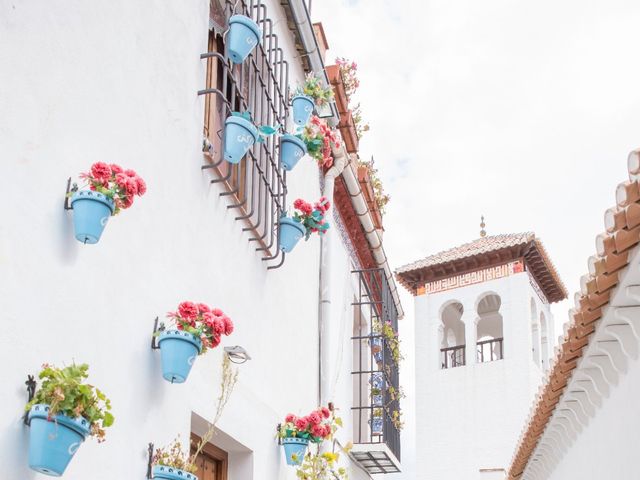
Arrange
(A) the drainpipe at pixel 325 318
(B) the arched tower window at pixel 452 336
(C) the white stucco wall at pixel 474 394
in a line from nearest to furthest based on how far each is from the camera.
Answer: (A) the drainpipe at pixel 325 318, (C) the white stucco wall at pixel 474 394, (B) the arched tower window at pixel 452 336

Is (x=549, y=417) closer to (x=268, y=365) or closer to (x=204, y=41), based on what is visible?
(x=268, y=365)

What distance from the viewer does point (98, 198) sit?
4.21 meters

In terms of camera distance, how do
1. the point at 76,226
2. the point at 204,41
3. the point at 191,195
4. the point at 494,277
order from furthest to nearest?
the point at 494,277
the point at 204,41
the point at 191,195
the point at 76,226

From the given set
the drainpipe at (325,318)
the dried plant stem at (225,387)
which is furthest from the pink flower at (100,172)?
the drainpipe at (325,318)

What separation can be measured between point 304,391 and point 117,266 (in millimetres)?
3883

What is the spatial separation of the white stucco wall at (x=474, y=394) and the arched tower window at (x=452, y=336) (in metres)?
0.30

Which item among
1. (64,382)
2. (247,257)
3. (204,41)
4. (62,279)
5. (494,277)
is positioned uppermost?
(494,277)

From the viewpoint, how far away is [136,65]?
17.1 ft

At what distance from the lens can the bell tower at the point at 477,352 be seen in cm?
2539

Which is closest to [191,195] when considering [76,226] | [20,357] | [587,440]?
[76,226]

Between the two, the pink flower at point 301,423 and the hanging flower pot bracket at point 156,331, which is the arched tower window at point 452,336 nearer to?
the pink flower at point 301,423

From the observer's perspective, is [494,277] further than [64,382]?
Yes

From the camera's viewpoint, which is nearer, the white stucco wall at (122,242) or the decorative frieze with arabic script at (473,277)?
the white stucco wall at (122,242)

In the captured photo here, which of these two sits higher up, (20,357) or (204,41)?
(204,41)
